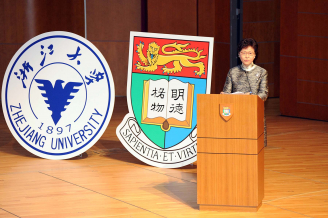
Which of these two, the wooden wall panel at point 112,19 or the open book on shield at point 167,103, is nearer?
the open book on shield at point 167,103

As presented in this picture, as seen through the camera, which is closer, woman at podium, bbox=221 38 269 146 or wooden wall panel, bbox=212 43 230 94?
woman at podium, bbox=221 38 269 146

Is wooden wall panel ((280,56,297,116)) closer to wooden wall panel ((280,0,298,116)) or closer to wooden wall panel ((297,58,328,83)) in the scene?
wooden wall panel ((280,0,298,116))

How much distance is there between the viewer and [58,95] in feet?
17.8

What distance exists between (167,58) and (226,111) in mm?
1614

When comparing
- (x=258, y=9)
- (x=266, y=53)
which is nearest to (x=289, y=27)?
(x=258, y=9)

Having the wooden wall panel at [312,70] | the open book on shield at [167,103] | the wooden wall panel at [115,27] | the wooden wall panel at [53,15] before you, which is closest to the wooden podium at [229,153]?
the open book on shield at [167,103]

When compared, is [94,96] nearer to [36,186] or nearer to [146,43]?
[146,43]

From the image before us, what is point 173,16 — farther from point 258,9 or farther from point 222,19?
point 258,9

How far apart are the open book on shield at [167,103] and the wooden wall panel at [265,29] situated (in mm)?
5693

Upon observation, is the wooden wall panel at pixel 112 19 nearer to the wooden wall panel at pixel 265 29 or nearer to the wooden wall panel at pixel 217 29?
the wooden wall panel at pixel 217 29

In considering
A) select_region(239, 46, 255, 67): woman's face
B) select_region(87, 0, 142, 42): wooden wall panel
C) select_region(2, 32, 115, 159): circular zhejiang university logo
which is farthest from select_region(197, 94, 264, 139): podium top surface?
select_region(87, 0, 142, 42): wooden wall panel

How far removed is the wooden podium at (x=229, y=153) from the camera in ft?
12.1

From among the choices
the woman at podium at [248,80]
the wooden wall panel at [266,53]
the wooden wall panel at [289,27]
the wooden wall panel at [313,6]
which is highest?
the wooden wall panel at [313,6]

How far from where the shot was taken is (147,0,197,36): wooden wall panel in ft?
32.0
